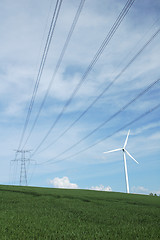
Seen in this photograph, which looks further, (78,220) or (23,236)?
(78,220)

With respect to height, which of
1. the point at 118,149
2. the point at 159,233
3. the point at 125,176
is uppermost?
the point at 118,149

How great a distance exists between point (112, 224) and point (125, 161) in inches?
2063

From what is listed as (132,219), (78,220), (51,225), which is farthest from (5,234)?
(132,219)

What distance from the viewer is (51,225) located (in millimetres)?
11656

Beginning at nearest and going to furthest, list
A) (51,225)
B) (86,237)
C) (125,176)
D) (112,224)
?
(86,237)
(51,225)
(112,224)
(125,176)

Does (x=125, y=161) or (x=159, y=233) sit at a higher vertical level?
(x=125, y=161)

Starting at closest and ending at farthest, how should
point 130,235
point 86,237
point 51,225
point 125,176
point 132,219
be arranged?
point 86,237 < point 130,235 < point 51,225 < point 132,219 < point 125,176

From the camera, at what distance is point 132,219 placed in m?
14.8

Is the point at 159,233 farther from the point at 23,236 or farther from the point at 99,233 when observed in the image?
the point at 23,236

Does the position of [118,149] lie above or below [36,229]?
above

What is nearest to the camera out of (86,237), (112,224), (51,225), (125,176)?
(86,237)

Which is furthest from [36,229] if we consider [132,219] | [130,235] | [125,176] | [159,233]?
[125,176]

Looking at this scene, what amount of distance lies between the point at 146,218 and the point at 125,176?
4895 cm

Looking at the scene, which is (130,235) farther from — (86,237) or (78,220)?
(78,220)
